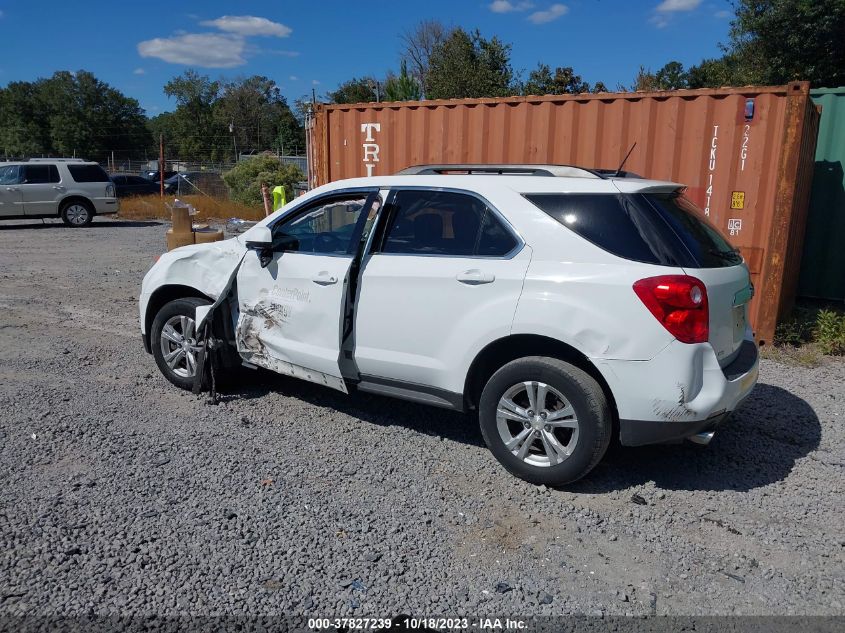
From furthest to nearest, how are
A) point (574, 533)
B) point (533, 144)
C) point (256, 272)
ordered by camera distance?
point (533, 144)
point (256, 272)
point (574, 533)

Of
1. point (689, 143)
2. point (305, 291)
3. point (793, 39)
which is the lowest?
point (305, 291)

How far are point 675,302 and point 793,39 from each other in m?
19.4

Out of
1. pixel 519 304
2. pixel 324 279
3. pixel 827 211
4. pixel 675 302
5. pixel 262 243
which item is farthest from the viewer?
pixel 827 211

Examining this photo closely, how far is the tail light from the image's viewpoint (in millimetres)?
3584

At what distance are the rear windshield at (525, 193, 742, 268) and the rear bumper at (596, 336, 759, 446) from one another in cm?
49

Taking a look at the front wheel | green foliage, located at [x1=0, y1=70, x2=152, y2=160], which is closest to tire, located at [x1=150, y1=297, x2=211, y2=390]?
the front wheel

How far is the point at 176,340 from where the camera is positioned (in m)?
5.55

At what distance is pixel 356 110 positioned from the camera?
8.91 m

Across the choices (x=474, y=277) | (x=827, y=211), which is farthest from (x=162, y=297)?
(x=827, y=211)

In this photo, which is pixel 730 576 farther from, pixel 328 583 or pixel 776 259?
pixel 776 259

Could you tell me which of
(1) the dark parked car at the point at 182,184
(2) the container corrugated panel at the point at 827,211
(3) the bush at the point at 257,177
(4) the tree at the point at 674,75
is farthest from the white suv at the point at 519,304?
(4) the tree at the point at 674,75

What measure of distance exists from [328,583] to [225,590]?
440mm

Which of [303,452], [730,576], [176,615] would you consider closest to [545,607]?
[730,576]

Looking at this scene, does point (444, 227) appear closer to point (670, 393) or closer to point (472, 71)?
point (670, 393)
